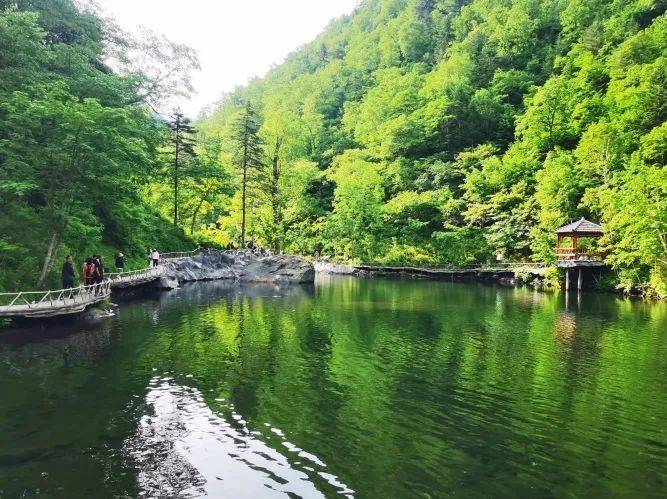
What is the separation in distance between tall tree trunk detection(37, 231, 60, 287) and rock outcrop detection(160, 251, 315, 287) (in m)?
20.2

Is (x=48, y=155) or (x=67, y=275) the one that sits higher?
(x=48, y=155)

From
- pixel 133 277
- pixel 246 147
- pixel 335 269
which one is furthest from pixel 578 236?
pixel 246 147

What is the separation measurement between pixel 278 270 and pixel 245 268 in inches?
126

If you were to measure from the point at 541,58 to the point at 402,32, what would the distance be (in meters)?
39.3

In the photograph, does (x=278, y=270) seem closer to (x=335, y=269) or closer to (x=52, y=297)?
(x=335, y=269)

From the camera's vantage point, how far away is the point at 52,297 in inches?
763

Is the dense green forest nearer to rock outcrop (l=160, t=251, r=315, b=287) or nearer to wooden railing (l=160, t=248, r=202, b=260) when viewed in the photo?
wooden railing (l=160, t=248, r=202, b=260)

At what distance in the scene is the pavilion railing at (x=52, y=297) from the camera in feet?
56.1

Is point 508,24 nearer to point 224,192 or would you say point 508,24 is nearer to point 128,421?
point 224,192

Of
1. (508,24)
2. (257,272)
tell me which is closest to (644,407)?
(257,272)

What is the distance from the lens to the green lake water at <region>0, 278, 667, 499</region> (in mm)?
7418

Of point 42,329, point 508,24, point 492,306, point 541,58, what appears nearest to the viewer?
point 42,329

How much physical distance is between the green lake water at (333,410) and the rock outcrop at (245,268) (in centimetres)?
2207

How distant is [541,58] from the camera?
72.4 m
